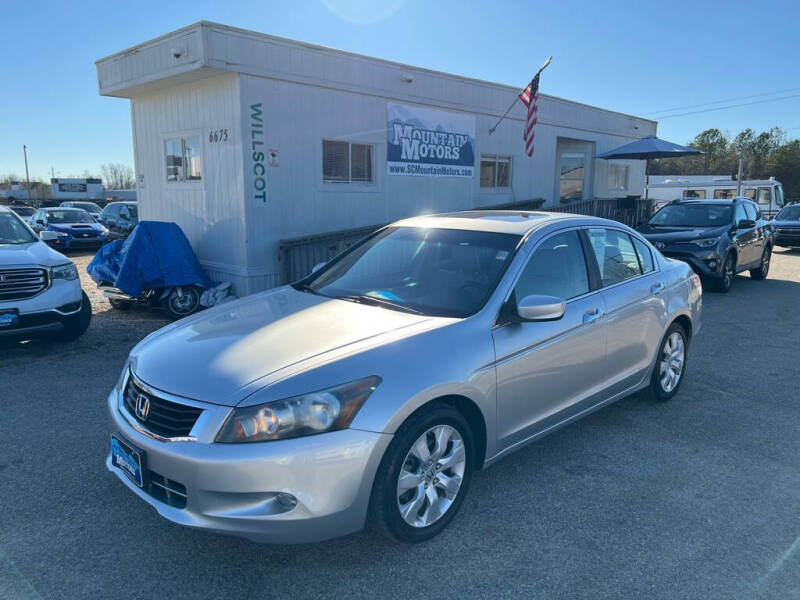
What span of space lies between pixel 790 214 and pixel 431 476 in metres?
19.8

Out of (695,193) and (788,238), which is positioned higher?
(695,193)

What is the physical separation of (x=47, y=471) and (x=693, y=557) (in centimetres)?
384

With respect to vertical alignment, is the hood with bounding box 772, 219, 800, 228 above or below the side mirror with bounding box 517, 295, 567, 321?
below

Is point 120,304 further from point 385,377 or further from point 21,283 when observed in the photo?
point 385,377

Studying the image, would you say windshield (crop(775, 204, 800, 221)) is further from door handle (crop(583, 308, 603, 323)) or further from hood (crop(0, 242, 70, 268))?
hood (crop(0, 242, 70, 268))

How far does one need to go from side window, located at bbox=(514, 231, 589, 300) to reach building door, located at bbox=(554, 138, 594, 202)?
13.3 metres

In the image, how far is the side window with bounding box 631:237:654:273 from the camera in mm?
4810

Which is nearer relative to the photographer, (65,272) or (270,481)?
(270,481)

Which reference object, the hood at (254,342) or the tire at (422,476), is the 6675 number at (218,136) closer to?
the hood at (254,342)

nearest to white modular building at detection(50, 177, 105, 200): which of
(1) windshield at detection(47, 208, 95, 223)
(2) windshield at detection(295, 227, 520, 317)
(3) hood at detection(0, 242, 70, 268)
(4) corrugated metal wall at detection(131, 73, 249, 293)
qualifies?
(1) windshield at detection(47, 208, 95, 223)

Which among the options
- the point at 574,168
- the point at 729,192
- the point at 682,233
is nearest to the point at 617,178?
the point at 574,168

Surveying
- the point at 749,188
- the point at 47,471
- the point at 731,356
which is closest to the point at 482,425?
the point at 47,471

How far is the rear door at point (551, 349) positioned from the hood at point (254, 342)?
1.61ft

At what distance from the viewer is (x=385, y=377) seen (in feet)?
8.99
